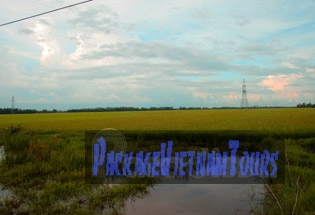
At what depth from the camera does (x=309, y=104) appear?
269ft

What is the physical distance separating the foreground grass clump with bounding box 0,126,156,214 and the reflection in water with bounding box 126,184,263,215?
0.29m

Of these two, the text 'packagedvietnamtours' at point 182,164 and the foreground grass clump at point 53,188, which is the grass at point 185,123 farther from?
the foreground grass clump at point 53,188

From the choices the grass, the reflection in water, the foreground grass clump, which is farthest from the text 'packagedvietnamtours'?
the grass

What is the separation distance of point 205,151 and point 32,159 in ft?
15.7

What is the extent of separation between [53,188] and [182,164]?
3064mm

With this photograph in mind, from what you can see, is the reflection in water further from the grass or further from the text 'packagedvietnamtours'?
the grass

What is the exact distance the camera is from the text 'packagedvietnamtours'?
615 cm

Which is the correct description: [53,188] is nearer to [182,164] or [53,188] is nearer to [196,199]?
[196,199]

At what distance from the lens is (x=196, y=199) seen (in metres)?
4.67

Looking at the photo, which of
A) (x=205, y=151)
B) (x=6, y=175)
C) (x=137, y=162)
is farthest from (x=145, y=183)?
(x=205, y=151)

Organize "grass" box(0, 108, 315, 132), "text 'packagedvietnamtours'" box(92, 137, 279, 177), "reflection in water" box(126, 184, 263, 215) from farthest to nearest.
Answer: "grass" box(0, 108, 315, 132)
"text 'packagedvietnamtours'" box(92, 137, 279, 177)
"reflection in water" box(126, 184, 263, 215)

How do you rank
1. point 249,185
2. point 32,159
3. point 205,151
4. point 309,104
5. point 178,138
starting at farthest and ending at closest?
point 309,104 → point 178,138 → point 205,151 → point 32,159 → point 249,185

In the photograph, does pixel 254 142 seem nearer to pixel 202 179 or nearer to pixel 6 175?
pixel 202 179

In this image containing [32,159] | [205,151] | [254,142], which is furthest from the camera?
[254,142]
